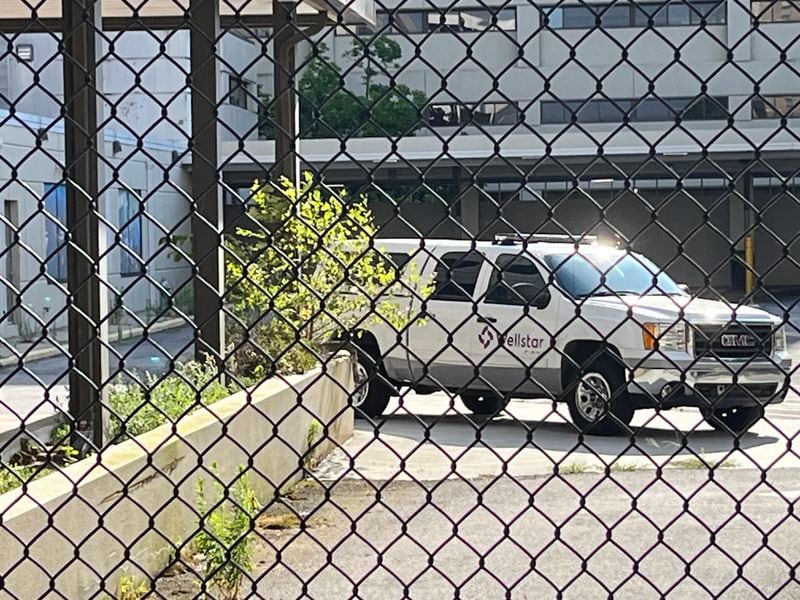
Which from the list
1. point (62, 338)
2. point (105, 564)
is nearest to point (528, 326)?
point (105, 564)

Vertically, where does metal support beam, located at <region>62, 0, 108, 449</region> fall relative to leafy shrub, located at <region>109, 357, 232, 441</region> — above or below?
above

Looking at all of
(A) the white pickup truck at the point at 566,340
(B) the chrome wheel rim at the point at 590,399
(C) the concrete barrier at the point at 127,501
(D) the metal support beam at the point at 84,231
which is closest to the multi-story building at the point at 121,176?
(A) the white pickup truck at the point at 566,340

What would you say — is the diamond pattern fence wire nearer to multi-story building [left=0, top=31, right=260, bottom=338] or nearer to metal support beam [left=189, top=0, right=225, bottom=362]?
metal support beam [left=189, top=0, right=225, bottom=362]

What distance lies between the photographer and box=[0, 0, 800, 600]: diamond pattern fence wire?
11.5 feet

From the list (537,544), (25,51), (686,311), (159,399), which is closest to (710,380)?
(686,311)

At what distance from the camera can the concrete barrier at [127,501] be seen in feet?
13.6

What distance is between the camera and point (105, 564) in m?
5.69

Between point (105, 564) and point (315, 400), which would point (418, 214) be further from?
point (105, 564)

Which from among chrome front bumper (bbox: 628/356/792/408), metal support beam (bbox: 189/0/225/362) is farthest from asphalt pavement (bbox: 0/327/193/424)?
chrome front bumper (bbox: 628/356/792/408)

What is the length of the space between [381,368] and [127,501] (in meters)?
2.81

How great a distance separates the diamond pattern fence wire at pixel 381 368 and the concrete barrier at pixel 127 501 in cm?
3

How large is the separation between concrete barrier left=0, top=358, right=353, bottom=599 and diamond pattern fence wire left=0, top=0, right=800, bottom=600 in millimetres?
26

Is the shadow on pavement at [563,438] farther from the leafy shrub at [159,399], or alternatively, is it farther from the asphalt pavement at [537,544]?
the leafy shrub at [159,399]

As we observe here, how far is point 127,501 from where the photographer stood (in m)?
5.78
